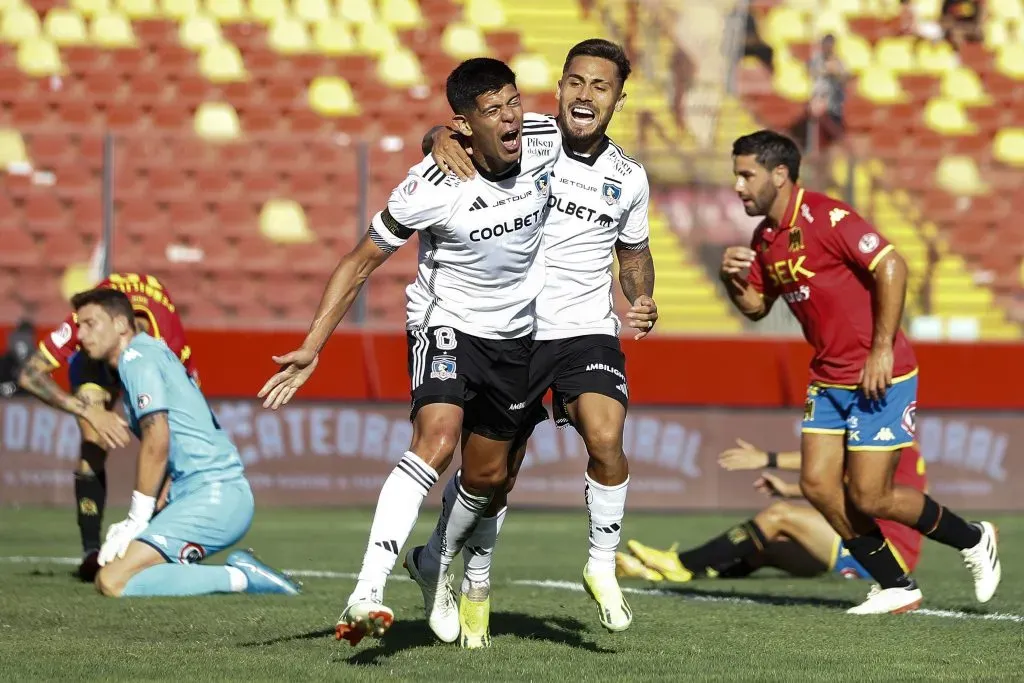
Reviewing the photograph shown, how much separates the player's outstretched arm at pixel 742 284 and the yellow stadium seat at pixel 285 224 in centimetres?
739

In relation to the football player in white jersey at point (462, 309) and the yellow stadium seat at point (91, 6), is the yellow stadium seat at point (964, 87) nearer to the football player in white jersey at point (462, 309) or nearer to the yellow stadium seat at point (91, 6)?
the yellow stadium seat at point (91, 6)

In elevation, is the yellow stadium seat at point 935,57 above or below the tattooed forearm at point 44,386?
above

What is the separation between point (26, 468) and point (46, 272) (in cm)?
181

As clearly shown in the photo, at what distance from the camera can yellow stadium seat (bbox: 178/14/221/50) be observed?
19188 mm

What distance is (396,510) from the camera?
5.80 m

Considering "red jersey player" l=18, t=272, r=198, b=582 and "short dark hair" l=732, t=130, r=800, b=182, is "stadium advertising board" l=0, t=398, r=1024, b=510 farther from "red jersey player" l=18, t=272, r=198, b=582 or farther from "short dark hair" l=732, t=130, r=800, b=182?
"short dark hair" l=732, t=130, r=800, b=182

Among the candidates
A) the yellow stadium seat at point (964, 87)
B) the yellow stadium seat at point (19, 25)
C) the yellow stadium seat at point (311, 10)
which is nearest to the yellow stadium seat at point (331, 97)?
the yellow stadium seat at point (311, 10)

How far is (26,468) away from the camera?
1413 cm

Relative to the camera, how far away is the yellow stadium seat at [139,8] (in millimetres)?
19469

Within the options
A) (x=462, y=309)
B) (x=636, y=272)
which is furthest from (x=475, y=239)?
(x=636, y=272)

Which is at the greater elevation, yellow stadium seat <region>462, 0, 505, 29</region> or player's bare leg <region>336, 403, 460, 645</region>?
yellow stadium seat <region>462, 0, 505, 29</region>

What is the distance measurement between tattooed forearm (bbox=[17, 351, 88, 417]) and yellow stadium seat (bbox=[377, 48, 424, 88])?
33.0 ft

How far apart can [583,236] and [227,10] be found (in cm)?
1417

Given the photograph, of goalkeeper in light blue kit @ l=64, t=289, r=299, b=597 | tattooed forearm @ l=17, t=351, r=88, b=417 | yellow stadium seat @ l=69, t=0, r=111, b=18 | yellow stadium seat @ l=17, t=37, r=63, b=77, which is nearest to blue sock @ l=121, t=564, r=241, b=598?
goalkeeper in light blue kit @ l=64, t=289, r=299, b=597
